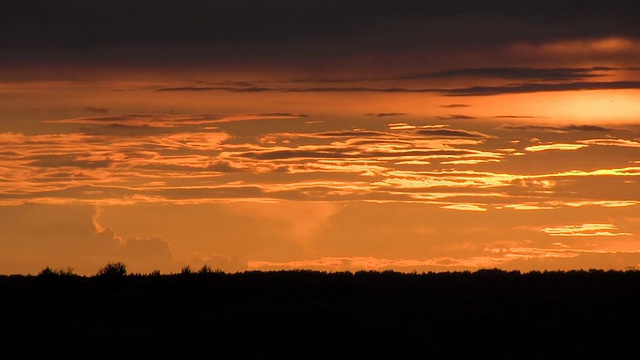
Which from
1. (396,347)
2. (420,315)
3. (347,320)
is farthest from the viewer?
(420,315)

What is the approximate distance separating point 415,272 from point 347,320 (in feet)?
50.4

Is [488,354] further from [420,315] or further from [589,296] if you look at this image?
[589,296]

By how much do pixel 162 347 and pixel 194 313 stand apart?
6360mm

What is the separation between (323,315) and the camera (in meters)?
28.7

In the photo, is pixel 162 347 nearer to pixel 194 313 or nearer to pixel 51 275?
pixel 194 313

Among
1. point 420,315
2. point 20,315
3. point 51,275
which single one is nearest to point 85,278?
point 51,275

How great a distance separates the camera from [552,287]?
124 ft

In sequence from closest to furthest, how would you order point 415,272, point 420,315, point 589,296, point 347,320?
point 347,320 → point 420,315 → point 589,296 → point 415,272

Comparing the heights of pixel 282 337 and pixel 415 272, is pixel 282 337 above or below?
below

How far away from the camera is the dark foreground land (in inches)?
1032

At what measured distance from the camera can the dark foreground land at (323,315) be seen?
86.0ft

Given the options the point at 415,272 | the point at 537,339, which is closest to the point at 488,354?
the point at 537,339

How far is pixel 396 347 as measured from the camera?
26.3m

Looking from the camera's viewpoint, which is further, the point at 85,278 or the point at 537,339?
the point at 85,278
